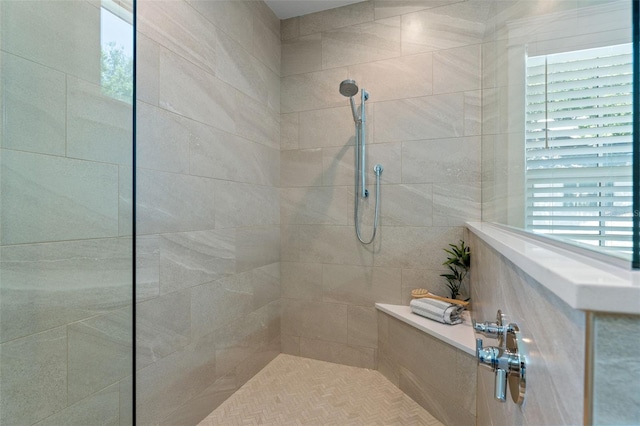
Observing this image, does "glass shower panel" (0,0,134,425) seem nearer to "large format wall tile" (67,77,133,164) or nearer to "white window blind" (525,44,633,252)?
"large format wall tile" (67,77,133,164)

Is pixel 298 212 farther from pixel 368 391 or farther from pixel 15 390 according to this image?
pixel 15 390

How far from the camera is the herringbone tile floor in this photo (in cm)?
155

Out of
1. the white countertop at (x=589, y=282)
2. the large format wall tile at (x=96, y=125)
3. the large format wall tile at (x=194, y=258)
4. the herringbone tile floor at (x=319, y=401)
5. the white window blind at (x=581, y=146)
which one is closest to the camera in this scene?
the white countertop at (x=589, y=282)

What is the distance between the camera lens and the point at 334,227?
2139 millimetres

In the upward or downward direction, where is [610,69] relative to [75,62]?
downward

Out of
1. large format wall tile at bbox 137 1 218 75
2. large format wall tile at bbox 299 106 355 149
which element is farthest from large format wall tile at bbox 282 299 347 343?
large format wall tile at bbox 137 1 218 75

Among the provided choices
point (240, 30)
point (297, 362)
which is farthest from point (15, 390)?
point (240, 30)

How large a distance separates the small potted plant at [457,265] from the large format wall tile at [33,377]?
1763 mm

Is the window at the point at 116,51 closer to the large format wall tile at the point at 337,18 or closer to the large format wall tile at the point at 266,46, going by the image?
the large format wall tile at the point at 266,46

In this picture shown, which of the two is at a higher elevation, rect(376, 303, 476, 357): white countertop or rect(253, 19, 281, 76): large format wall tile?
Result: rect(253, 19, 281, 76): large format wall tile

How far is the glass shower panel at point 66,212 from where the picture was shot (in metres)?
0.77

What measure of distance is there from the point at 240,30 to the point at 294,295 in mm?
1744

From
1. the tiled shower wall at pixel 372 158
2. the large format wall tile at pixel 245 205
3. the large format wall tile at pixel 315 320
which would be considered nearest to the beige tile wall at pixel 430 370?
the tiled shower wall at pixel 372 158

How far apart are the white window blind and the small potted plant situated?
0.90 meters
